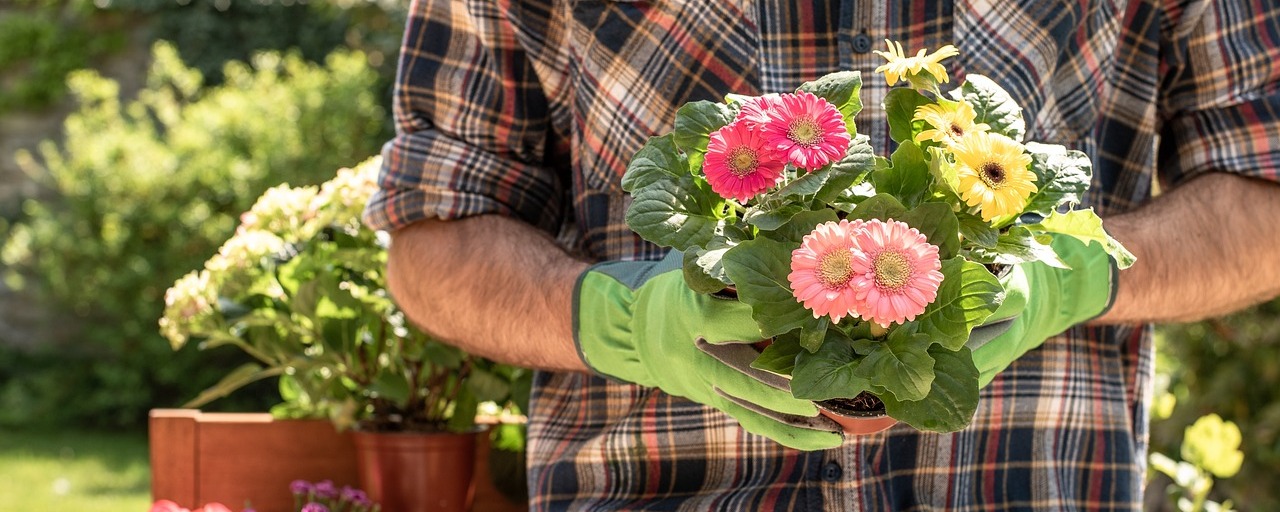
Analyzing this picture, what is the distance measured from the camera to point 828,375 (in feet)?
3.19

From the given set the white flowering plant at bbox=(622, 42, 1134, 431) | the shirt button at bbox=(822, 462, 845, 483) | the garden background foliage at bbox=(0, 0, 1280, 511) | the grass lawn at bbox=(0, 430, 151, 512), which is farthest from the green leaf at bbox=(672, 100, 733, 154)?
the garden background foliage at bbox=(0, 0, 1280, 511)

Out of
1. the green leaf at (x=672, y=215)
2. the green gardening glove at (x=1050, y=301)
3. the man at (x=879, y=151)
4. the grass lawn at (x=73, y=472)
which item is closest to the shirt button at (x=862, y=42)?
the man at (x=879, y=151)

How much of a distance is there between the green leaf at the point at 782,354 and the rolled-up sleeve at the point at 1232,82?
0.67 meters

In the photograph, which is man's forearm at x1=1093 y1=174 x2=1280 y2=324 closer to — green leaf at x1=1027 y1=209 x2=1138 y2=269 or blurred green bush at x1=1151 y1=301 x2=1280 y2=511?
green leaf at x1=1027 y1=209 x2=1138 y2=269

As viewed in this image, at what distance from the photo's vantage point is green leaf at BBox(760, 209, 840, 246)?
38.7 inches

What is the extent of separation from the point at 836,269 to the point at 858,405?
190 mm

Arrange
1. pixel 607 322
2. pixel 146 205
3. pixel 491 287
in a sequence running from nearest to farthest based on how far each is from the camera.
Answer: pixel 607 322 → pixel 491 287 → pixel 146 205

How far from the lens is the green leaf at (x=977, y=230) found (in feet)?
3.26

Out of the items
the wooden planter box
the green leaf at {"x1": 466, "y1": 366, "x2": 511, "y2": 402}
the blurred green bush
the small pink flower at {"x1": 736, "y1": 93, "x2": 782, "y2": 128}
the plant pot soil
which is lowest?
the blurred green bush

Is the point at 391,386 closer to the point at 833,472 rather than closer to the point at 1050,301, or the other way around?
the point at 833,472

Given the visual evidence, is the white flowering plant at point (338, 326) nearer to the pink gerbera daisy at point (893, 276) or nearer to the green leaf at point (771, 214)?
the green leaf at point (771, 214)

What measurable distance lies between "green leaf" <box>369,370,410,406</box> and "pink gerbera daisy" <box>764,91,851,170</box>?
0.91 metres

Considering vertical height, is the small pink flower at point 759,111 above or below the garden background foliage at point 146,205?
above

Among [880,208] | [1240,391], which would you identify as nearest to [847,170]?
[880,208]
